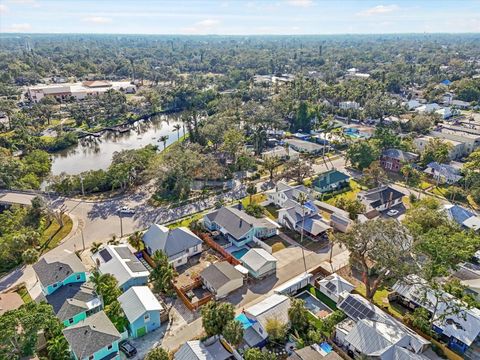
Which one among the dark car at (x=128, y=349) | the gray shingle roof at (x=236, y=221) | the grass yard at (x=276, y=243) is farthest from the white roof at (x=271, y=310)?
the gray shingle roof at (x=236, y=221)

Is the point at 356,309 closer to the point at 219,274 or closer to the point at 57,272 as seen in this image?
the point at 219,274

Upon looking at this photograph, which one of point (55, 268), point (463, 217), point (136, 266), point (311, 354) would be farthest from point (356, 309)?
point (55, 268)

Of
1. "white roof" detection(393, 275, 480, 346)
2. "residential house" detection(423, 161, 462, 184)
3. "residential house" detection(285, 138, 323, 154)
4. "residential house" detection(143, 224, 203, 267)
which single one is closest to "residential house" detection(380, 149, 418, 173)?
"residential house" detection(423, 161, 462, 184)

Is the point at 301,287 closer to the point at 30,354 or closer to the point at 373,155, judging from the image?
the point at 30,354

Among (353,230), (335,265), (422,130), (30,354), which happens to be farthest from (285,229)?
(422,130)

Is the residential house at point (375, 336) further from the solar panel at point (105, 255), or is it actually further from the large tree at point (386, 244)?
the solar panel at point (105, 255)
